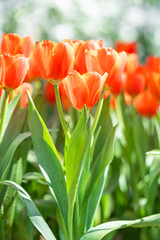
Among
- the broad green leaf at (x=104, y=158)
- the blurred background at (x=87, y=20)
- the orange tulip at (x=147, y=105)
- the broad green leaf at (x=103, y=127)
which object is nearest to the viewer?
the broad green leaf at (x=104, y=158)

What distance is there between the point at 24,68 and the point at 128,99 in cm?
69

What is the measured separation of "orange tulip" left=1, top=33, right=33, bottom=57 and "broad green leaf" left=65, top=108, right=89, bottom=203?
23 cm

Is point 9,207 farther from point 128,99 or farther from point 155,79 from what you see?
point 128,99

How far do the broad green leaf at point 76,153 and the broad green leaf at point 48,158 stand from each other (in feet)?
0.10

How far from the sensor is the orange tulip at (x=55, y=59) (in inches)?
27.5

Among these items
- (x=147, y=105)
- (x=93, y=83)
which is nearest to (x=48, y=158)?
(x=93, y=83)

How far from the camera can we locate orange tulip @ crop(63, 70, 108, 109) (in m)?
0.69

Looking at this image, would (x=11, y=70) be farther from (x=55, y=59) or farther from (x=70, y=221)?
(x=70, y=221)

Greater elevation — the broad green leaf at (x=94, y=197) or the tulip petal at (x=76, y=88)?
the tulip petal at (x=76, y=88)

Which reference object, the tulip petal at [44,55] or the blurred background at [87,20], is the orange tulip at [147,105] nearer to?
the tulip petal at [44,55]

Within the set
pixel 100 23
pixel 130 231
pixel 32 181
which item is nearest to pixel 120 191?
pixel 130 231

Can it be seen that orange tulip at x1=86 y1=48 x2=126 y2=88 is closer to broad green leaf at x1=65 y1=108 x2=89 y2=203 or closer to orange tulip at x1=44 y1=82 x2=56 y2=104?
broad green leaf at x1=65 y1=108 x2=89 y2=203

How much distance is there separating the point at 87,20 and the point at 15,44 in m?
2.52

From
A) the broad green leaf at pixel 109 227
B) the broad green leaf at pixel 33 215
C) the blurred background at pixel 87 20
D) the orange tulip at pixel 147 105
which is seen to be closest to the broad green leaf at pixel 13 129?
the broad green leaf at pixel 33 215
